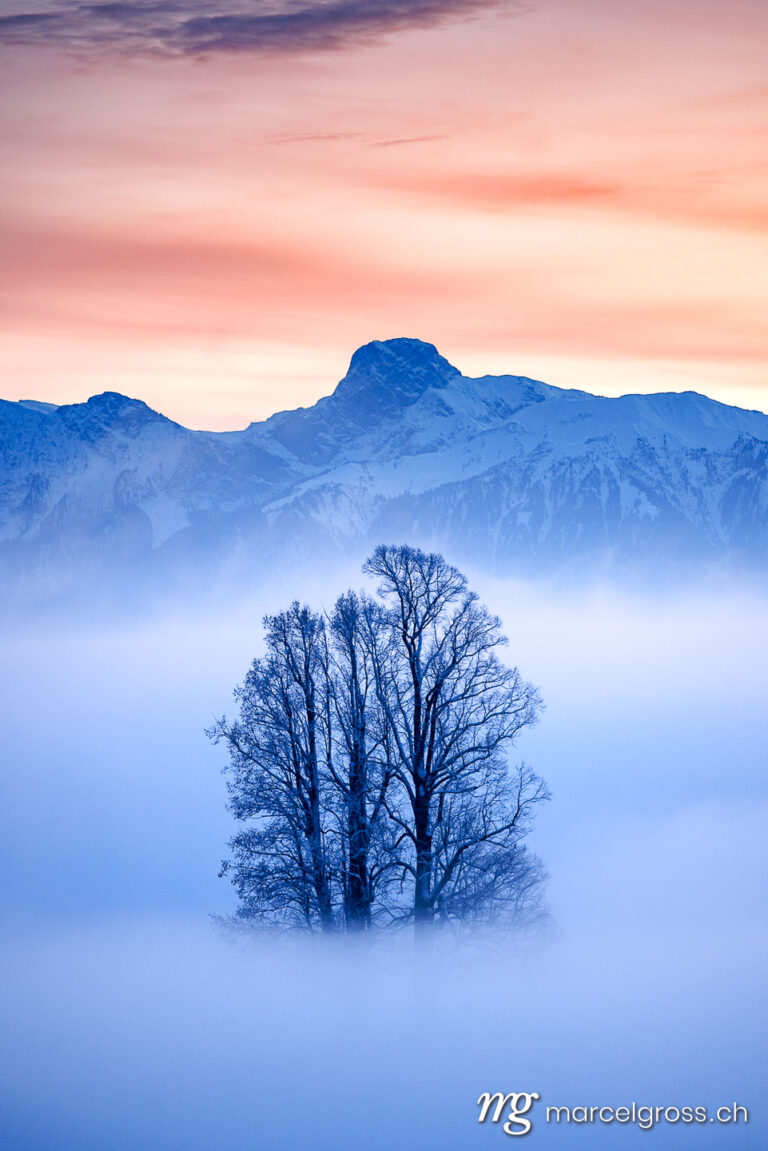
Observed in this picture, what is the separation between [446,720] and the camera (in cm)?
2738

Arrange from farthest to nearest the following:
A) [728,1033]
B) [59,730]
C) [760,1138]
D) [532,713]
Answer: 1. [59,730]
2. [532,713]
3. [728,1033]
4. [760,1138]

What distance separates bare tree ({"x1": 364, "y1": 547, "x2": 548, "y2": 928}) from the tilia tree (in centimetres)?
4

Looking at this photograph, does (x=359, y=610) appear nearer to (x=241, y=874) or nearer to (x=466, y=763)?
(x=466, y=763)

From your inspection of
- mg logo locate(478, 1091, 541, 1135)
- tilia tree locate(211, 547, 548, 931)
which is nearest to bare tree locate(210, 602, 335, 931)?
tilia tree locate(211, 547, 548, 931)

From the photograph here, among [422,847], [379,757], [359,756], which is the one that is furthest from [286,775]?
[422,847]

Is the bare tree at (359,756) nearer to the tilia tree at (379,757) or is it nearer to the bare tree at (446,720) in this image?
the tilia tree at (379,757)

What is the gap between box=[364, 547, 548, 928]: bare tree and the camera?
2689cm

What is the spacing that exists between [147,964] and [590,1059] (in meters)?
13.3

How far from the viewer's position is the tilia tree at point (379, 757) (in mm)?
26750

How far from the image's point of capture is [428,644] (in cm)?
2797

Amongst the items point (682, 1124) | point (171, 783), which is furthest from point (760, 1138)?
point (171, 783)

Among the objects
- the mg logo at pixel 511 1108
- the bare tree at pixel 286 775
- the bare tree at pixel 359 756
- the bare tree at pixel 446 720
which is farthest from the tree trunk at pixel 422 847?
the mg logo at pixel 511 1108

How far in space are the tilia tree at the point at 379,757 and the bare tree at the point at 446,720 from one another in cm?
4

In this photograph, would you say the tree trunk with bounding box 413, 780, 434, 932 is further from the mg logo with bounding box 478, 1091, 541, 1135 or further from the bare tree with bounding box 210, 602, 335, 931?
the mg logo with bounding box 478, 1091, 541, 1135
